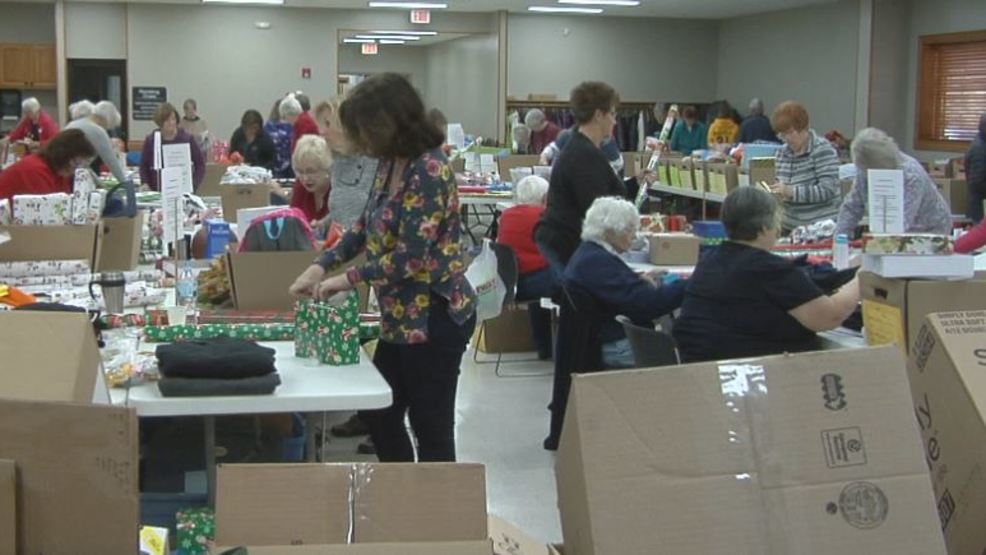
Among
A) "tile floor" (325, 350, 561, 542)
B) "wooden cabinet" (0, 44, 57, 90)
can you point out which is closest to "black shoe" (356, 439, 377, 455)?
"tile floor" (325, 350, 561, 542)

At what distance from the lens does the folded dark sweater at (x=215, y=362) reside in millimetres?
2877

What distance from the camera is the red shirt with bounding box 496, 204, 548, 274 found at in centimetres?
640

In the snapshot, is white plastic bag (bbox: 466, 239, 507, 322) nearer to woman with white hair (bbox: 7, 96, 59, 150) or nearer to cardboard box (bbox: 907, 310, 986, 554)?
cardboard box (bbox: 907, 310, 986, 554)

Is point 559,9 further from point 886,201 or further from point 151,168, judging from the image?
point 886,201

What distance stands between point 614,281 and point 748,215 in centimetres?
95

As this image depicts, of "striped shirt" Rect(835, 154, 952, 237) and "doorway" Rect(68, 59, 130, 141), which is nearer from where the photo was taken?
"striped shirt" Rect(835, 154, 952, 237)

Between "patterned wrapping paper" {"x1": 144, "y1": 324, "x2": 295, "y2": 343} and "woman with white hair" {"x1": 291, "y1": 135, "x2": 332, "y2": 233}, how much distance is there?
1.66m

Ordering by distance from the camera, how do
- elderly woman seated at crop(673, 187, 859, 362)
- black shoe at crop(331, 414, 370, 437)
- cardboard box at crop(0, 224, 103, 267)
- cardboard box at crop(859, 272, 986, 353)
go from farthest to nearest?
black shoe at crop(331, 414, 370, 437), cardboard box at crop(0, 224, 103, 267), elderly woman seated at crop(673, 187, 859, 362), cardboard box at crop(859, 272, 986, 353)

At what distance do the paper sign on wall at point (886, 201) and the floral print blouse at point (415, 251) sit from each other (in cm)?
140

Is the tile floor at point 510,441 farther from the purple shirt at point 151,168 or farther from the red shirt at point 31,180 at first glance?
the purple shirt at point 151,168

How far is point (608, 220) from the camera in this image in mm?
4680

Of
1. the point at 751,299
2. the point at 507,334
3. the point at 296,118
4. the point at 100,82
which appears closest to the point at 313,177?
the point at 507,334

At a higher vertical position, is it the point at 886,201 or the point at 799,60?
the point at 799,60

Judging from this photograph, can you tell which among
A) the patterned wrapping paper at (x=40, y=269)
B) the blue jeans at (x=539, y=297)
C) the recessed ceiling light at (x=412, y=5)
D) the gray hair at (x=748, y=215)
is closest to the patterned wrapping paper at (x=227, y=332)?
the patterned wrapping paper at (x=40, y=269)
